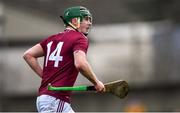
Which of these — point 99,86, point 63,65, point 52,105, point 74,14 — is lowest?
point 52,105

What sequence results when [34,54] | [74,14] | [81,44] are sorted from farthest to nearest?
[34,54]
[74,14]
[81,44]

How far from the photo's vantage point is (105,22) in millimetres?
25547

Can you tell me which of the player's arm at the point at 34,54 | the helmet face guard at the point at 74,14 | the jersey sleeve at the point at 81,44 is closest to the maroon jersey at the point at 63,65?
the jersey sleeve at the point at 81,44

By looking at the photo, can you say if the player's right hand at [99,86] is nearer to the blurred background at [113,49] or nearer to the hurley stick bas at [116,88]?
the hurley stick bas at [116,88]

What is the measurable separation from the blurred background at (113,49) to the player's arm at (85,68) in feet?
51.0

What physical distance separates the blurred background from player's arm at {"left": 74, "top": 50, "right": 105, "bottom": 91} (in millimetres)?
15533

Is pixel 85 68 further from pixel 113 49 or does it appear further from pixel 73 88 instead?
pixel 113 49

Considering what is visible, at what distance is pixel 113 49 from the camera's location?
24344 millimetres

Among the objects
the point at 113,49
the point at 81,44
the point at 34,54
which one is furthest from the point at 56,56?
the point at 113,49

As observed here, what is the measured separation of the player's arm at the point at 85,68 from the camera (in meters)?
6.86

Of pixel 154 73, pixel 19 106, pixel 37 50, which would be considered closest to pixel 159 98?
pixel 154 73

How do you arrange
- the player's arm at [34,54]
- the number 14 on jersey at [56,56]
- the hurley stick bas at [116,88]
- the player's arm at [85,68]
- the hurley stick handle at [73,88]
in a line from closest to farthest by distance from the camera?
the player's arm at [85,68], the hurley stick handle at [73,88], the hurley stick bas at [116,88], the number 14 on jersey at [56,56], the player's arm at [34,54]

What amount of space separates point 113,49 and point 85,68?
1751cm

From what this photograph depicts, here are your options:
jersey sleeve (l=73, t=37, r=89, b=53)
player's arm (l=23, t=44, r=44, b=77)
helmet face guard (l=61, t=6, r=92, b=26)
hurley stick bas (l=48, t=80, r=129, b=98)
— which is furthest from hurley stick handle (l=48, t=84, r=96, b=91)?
helmet face guard (l=61, t=6, r=92, b=26)
